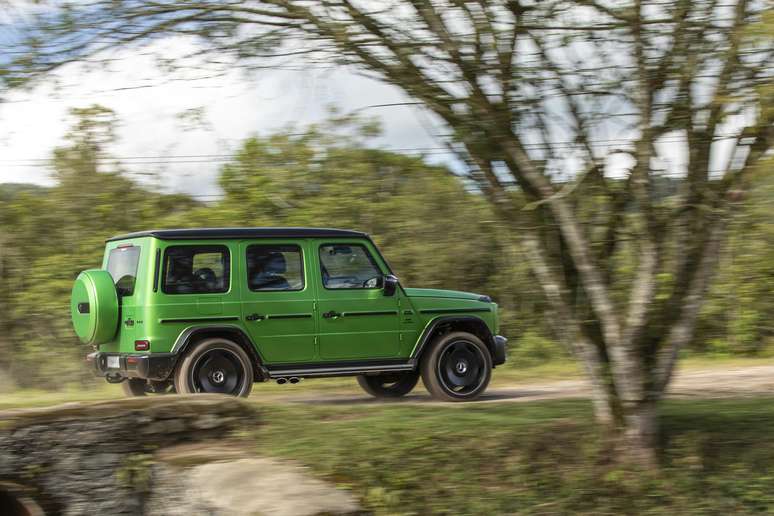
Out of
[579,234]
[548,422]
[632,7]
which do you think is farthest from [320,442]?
[632,7]

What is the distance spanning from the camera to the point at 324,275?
1127cm

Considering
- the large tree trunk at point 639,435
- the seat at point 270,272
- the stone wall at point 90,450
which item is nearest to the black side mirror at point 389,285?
the seat at point 270,272

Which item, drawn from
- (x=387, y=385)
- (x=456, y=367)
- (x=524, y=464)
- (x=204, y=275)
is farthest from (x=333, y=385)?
(x=524, y=464)

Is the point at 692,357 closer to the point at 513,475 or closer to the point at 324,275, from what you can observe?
the point at 324,275

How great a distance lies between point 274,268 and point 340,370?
49.6 inches

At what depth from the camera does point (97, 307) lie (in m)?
10.7

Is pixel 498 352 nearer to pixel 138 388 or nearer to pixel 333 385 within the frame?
pixel 333 385

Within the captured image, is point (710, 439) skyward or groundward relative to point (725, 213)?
groundward

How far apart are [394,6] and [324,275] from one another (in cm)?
400

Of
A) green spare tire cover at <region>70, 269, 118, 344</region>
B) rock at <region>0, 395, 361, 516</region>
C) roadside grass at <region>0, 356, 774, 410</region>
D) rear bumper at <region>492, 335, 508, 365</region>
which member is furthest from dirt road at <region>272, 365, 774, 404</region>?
rock at <region>0, 395, 361, 516</region>

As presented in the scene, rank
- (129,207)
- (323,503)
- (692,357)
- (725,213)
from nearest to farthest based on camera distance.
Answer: (323,503) → (725,213) → (129,207) → (692,357)

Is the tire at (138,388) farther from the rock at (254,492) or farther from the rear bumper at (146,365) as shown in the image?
the rock at (254,492)

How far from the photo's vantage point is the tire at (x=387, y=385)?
12867mm

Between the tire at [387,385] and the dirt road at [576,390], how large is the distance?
0.46 feet
